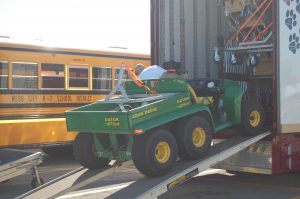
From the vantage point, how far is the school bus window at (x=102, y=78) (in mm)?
11742

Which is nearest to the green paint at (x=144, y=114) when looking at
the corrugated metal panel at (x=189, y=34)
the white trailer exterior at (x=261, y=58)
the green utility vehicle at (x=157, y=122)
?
the green utility vehicle at (x=157, y=122)

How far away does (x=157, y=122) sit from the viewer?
5.96 m

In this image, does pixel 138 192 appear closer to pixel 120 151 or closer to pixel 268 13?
pixel 120 151

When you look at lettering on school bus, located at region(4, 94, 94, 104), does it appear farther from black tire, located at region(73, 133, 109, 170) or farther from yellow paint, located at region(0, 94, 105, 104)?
black tire, located at region(73, 133, 109, 170)

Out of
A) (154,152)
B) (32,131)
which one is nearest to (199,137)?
(154,152)

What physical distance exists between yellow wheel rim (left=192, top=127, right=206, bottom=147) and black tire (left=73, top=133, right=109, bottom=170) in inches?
48.9

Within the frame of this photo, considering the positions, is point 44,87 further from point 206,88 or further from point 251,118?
point 251,118

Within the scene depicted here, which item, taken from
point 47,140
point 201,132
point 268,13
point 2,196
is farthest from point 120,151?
point 47,140

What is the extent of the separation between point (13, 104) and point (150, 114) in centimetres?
526

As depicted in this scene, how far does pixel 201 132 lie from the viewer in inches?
255

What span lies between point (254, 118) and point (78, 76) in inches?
204

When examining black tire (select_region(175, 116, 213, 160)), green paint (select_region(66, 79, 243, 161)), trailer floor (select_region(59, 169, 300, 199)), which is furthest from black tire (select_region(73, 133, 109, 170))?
black tire (select_region(175, 116, 213, 160))

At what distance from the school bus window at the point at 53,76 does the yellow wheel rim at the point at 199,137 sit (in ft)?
17.4

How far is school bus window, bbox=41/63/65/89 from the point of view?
1092 cm
